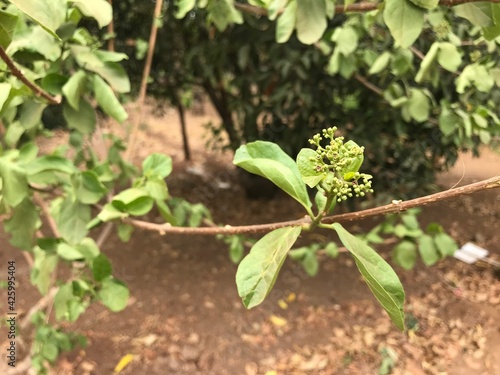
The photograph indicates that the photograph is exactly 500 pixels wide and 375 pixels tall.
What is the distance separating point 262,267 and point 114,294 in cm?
71

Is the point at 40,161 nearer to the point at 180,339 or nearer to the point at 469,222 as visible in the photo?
the point at 180,339

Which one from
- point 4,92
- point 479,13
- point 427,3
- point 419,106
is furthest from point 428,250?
point 4,92

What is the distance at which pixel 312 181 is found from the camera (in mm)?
573

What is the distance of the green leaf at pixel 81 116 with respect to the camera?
1079mm

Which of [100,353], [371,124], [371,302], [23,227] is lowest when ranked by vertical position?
[371,302]

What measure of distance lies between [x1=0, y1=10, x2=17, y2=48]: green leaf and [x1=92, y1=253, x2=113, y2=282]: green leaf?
61 centimetres

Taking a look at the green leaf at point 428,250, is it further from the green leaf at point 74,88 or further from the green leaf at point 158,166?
the green leaf at point 74,88

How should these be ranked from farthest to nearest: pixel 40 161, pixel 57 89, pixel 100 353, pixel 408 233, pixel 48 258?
pixel 100 353, pixel 408 233, pixel 48 258, pixel 40 161, pixel 57 89

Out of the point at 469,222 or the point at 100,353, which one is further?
the point at 469,222

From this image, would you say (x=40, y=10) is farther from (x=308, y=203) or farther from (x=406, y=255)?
(x=406, y=255)

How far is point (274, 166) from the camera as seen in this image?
2.00 ft

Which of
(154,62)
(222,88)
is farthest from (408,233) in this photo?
(154,62)

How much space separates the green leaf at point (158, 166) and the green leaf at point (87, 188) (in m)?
0.20

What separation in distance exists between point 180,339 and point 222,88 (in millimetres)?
1901
